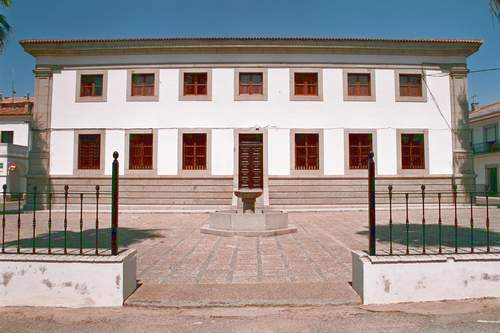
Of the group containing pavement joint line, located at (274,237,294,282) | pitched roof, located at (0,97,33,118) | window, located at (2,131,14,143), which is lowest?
pavement joint line, located at (274,237,294,282)

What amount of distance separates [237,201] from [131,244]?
296 inches

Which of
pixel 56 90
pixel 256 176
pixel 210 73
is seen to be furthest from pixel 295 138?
pixel 56 90

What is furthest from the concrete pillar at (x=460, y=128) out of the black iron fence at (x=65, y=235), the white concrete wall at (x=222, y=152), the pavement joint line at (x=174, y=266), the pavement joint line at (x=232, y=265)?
the black iron fence at (x=65, y=235)

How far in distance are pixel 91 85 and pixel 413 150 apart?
15653 mm

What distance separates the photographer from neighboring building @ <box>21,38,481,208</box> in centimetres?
1542

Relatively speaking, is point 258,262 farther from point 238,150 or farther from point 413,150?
point 413,150

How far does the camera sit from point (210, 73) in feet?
51.7

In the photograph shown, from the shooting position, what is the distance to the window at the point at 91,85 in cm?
1602

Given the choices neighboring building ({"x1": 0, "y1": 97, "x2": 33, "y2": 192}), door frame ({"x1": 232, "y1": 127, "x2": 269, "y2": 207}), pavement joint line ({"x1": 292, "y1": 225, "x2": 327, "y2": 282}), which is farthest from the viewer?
neighboring building ({"x1": 0, "y1": 97, "x2": 33, "y2": 192})

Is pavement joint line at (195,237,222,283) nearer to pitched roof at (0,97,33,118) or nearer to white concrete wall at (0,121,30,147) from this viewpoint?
white concrete wall at (0,121,30,147)

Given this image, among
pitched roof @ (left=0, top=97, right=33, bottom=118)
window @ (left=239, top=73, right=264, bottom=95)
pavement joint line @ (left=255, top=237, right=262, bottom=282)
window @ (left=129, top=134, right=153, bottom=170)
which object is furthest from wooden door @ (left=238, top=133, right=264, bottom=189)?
pitched roof @ (left=0, top=97, right=33, bottom=118)

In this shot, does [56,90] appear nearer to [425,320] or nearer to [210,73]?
[210,73]

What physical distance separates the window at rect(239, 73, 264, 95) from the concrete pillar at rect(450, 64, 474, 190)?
917 cm

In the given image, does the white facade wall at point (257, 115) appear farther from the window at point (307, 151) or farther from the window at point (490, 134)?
the window at point (490, 134)
